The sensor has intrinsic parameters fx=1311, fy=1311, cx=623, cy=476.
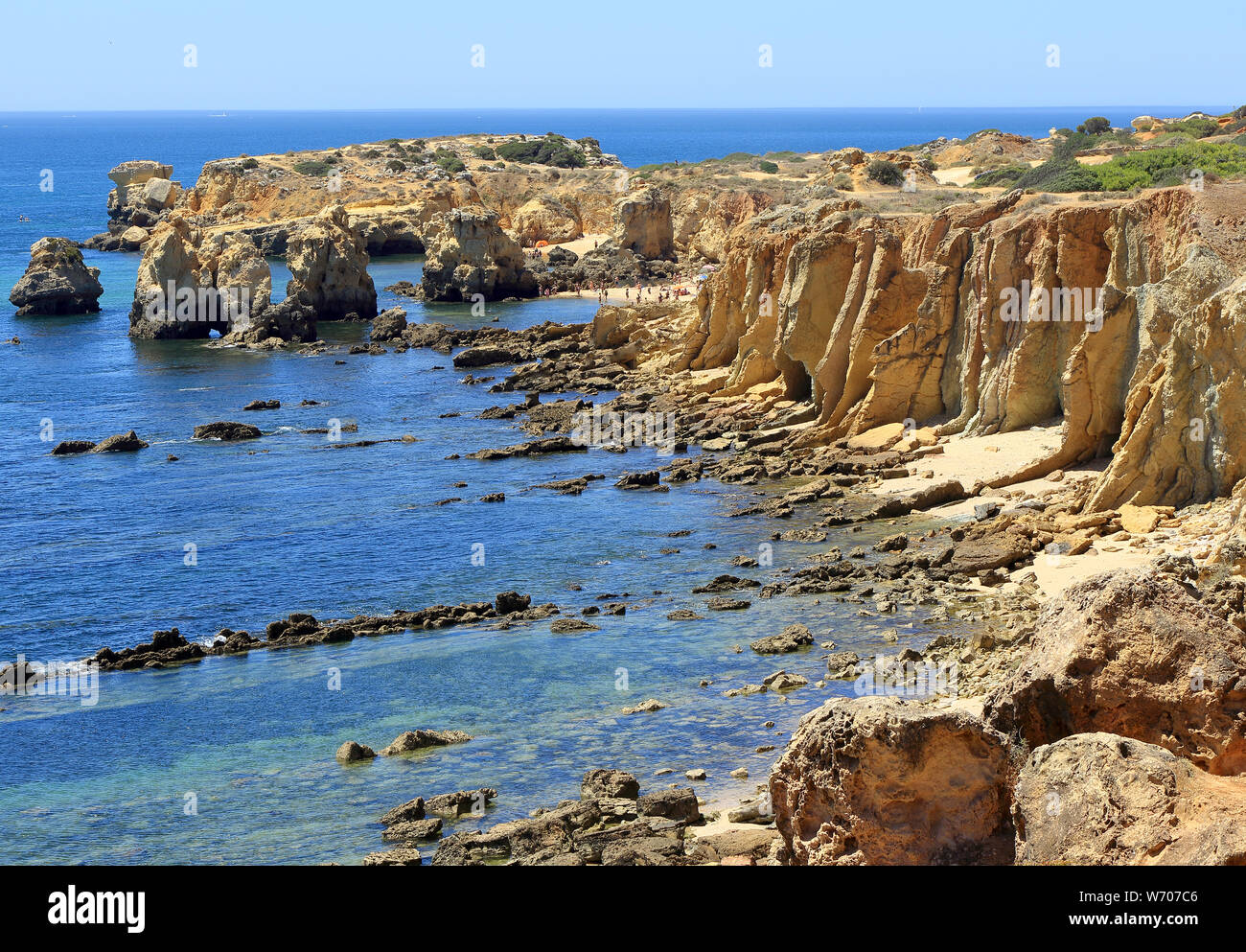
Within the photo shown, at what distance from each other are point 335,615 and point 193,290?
56.0 metres

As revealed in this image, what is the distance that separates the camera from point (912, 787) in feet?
41.5

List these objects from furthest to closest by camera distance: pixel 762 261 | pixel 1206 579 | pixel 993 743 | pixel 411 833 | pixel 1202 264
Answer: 1. pixel 762 261
2. pixel 1202 264
3. pixel 1206 579
4. pixel 411 833
5. pixel 993 743

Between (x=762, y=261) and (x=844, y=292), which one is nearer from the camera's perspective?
(x=844, y=292)

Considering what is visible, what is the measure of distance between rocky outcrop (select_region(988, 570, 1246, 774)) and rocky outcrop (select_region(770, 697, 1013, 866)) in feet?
4.38

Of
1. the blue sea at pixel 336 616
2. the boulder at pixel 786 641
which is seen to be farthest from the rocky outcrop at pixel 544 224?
the boulder at pixel 786 641

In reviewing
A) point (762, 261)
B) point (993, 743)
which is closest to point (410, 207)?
point (762, 261)

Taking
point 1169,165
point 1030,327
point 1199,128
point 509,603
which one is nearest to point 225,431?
point 509,603

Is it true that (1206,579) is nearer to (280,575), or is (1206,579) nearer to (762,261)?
(280,575)

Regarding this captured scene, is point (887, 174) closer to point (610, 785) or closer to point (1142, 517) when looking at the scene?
point (1142, 517)

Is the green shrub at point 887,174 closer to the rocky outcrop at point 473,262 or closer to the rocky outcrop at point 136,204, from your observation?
the rocky outcrop at point 473,262

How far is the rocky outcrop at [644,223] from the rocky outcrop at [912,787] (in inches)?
3845

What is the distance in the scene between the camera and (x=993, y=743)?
12938 mm
